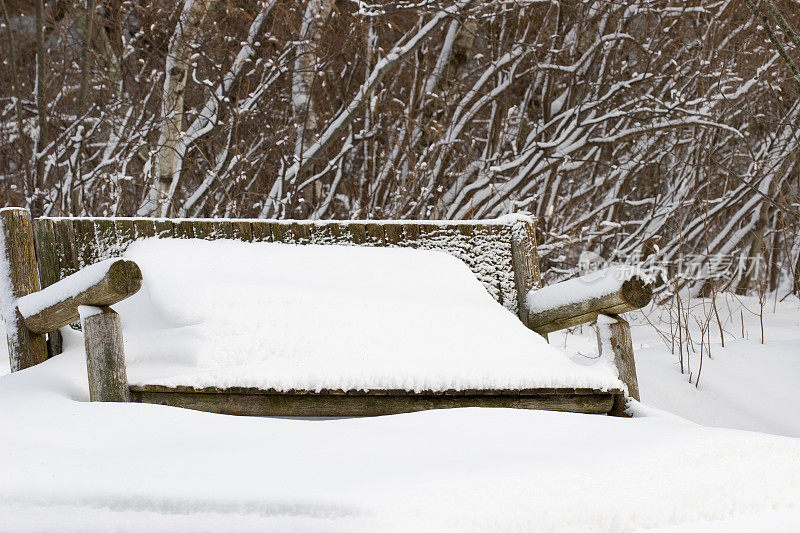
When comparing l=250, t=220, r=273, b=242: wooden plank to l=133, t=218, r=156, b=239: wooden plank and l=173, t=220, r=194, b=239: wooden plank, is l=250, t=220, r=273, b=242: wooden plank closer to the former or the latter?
l=173, t=220, r=194, b=239: wooden plank

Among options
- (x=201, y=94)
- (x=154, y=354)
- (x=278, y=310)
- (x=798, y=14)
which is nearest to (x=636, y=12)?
(x=798, y=14)

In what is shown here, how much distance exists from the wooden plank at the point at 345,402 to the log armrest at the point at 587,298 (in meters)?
0.29

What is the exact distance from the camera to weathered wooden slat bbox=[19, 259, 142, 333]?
1.84m

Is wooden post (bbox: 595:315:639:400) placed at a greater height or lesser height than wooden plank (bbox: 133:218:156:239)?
lesser

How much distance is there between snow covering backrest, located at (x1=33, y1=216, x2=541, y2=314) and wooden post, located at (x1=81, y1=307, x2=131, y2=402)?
0.66m

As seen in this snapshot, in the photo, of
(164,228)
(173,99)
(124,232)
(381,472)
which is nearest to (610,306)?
(381,472)

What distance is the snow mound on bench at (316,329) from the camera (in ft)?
6.77

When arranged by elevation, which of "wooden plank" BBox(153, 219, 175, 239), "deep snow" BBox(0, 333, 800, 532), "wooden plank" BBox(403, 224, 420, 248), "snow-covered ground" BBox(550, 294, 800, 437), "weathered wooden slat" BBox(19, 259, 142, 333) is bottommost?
"snow-covered ground" BBox(550, 294, 800, 437)

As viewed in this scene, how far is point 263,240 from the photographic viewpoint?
109 inches

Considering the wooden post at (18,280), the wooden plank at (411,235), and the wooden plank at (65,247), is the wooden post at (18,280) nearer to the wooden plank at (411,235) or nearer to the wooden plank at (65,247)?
the wooden plank at (65,247)

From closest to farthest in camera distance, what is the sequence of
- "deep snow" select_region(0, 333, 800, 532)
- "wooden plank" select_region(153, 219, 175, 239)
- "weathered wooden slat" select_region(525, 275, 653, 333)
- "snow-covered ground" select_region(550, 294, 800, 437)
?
"deep snow" select_region(0, 333, 800, 532) < "weathered wooden slat" select_region(525, 275, 653, 333) < "wooden plank" select_region(153, 219, 175, 239) < "snow-covered ground" select_region(550, 294, 800, 437)

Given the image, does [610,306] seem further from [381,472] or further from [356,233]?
[381,472]

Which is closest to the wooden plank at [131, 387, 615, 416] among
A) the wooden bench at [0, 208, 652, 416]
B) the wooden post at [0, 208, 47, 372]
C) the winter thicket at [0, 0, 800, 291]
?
the wooden bench at [0, 208, 652, 416]

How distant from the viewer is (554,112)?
16.9ft
